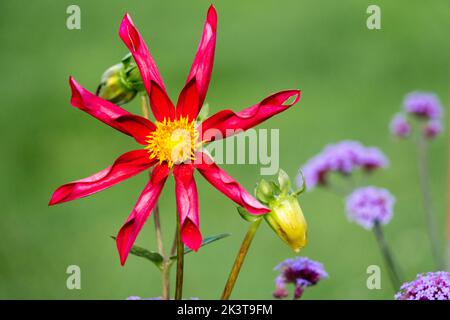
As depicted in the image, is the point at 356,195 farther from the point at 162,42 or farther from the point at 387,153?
the point at 162,42

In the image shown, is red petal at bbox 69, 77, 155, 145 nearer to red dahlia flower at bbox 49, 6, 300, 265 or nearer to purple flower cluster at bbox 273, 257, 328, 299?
red dahlia flower at bbox 49, 6, 300, 265

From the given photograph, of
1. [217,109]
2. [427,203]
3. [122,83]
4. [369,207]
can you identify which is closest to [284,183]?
[122,83]

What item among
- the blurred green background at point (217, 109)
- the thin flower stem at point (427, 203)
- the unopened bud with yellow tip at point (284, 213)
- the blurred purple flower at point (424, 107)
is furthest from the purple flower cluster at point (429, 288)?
the blurred green background at point (217, 109)

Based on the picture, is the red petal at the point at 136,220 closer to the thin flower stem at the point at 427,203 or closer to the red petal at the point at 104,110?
the red petal at the point at 104,110

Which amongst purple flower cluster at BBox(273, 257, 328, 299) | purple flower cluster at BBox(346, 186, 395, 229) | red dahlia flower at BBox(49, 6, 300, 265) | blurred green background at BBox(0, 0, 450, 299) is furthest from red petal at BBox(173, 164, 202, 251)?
blurred green background at BBox(0, 0, 450, 299)

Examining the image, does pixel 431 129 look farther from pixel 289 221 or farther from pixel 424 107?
pixel 289 221

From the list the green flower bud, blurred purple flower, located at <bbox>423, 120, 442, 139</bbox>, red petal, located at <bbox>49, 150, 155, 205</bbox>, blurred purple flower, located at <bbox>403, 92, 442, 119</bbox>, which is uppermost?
blurred purple flower, located at <bbox>403, 92, 442, 119</bbox>

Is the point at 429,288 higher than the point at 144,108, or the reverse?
the point at 144,108
